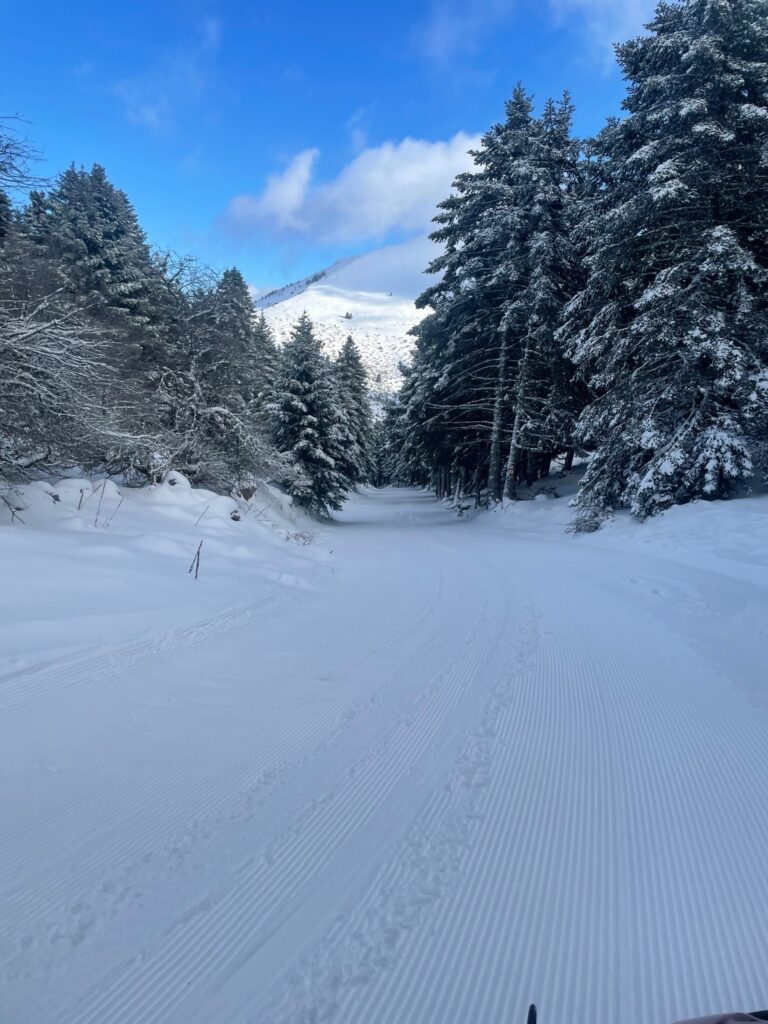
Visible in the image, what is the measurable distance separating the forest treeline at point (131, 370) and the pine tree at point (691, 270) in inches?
403

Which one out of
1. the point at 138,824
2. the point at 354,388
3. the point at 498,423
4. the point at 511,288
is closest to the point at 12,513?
the point at 138,824

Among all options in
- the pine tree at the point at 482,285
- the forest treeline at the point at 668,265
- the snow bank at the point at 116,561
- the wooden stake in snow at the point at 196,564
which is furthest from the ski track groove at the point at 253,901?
the pine tree at the point at 482,285

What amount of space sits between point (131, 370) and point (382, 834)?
44.0 ft

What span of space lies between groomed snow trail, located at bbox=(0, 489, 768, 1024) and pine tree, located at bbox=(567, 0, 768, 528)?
688 cm

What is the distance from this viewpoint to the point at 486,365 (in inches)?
758

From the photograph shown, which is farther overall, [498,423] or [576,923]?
[498,423]

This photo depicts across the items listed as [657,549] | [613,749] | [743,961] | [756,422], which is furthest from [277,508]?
[743,961]

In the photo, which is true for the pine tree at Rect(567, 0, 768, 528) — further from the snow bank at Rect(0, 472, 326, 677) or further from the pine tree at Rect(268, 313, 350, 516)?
the pine tree at Rect(268, 313, 350, 516)

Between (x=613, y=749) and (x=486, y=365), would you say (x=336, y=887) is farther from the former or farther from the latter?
(x=486, y=365)

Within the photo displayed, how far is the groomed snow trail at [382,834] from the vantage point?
70.1 inches

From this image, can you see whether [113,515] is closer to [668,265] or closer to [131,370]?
[131,370]

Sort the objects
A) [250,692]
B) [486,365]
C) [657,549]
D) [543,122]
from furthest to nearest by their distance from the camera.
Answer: [486,365]
[543,122]
[657,549]
[250,692]

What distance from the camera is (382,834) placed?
2.53 meters

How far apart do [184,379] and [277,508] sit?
5.02 meters
